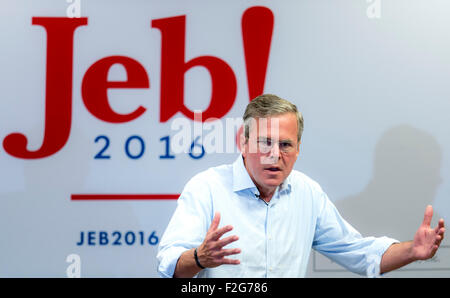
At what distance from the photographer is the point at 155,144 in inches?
110

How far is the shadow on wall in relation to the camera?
2.82 m

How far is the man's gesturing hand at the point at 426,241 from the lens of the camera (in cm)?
179

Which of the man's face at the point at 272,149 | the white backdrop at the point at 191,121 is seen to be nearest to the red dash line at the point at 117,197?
the white backdrop at the point at 191,121

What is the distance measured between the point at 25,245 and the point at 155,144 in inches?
39.6

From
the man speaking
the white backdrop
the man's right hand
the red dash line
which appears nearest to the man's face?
the man speaking

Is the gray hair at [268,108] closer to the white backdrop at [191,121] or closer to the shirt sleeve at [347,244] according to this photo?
the shirt sleeve at [347,244]

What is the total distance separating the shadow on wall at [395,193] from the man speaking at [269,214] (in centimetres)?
76

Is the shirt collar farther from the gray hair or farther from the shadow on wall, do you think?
the shadow on wall

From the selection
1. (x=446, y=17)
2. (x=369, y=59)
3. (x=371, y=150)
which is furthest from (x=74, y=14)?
(x=446, y=17)

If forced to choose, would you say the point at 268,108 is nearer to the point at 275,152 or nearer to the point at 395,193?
the point at 275,152

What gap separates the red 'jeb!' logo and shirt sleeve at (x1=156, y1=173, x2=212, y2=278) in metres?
0.89

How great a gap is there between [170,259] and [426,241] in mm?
1030

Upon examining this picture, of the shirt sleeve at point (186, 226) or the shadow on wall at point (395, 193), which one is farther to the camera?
the shadow on wall at point (395, 193)

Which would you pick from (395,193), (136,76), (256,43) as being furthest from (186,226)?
(395,193)
